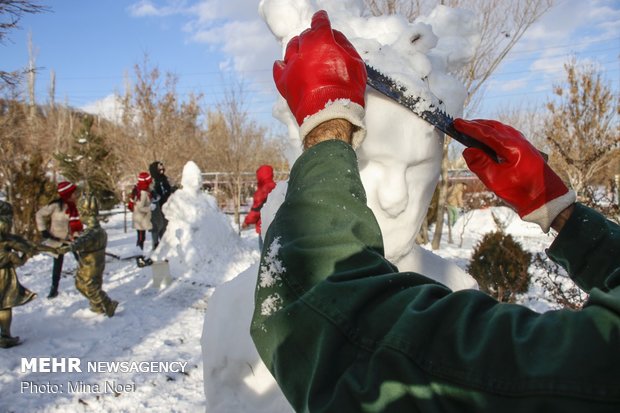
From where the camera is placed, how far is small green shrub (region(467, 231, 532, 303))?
5359 mm

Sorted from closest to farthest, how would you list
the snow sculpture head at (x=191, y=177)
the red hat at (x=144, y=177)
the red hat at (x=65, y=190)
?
the red hat at (x=65, y=190), the snow sculpture head at (x=191, y=177), the red hat at (x=144, y=177)

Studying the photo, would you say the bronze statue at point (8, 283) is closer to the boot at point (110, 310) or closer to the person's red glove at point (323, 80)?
the boot at point (110, 310)

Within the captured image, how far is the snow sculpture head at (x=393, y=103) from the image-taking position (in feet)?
4.78

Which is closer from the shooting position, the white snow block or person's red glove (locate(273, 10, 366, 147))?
person's red glove (locate(273, 10, 366, 147))

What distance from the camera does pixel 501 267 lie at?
210 inches

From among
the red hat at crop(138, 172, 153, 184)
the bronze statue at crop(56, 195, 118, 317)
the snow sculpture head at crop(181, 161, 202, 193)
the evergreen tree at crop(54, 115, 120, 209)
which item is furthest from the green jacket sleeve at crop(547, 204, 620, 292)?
the evergreen tree at crop(54, 115, 120, 209)

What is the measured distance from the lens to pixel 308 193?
2.70 feet

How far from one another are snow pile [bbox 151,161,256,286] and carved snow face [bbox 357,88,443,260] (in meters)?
6.50

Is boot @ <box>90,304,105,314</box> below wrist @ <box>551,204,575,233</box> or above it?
below

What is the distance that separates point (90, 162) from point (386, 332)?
58.6ft

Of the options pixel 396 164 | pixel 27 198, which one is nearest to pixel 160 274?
pixel 27 198

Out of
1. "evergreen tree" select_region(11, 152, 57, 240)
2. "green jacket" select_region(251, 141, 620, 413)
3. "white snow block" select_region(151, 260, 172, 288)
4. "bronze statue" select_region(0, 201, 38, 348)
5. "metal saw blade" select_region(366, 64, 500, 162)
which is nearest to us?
"green jacket" select_region(251, 141, 620, 413)

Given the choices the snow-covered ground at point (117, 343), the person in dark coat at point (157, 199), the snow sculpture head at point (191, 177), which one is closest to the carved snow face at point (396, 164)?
the snow-covered ground at point (117, 343)

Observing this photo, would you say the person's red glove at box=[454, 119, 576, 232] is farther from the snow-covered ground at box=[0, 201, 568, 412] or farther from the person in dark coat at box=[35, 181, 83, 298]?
the person in dark coat at box=[35, 181, 83, 298]
